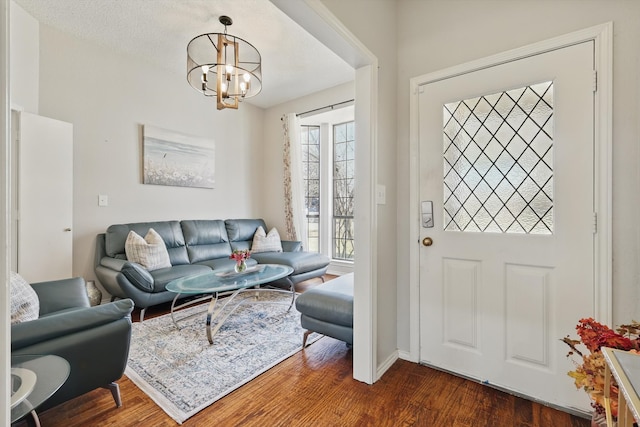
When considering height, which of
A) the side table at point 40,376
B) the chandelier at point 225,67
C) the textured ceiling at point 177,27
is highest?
Answer: the textured ceiling at point 177,27

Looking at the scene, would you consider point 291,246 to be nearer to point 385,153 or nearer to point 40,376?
point 385,153

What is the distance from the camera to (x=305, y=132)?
5.00 m

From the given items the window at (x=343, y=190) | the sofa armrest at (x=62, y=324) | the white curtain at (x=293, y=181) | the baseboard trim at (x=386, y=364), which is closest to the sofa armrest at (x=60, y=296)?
the sofa armrest at (x=62, y=324)

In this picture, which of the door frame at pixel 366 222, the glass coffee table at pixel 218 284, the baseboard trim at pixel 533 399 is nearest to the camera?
the baseboard trim at pixel 533 399

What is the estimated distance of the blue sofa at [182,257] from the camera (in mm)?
2766

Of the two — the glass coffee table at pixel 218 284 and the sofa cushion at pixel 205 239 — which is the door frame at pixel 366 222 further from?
the sofa cushion at pixel 205 239

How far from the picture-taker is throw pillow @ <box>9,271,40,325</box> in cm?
138

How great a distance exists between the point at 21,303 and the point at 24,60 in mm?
2595

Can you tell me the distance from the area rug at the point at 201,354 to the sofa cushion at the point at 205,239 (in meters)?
0.90

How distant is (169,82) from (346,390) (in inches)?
162

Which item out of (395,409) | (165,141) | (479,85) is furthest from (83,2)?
(395,409)

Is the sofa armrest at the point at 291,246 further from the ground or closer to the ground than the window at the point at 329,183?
closer to the ground

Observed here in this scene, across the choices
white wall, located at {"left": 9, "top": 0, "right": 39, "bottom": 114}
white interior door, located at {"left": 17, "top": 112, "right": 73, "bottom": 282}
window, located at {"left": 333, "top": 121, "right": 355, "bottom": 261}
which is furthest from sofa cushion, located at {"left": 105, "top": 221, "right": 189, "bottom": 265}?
window, located at {"left": 333, "top": 121, "right": 355, "bottom": 261}

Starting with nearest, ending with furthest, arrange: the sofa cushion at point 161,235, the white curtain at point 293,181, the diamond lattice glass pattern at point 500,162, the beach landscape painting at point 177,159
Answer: the diamond lattice glass pattern at point 500,162 → the sofa cushion at point 161,235 → the beach landscape painting at point 177,159 → the white curtain at point 293,181
